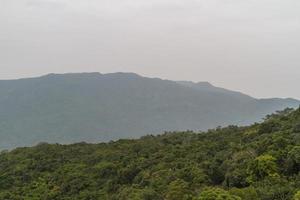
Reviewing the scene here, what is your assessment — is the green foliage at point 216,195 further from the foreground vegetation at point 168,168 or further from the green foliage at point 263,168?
the green foliage at point 263,168

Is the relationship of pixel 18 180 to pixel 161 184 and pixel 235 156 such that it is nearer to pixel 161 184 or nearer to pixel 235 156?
pixel 161 184

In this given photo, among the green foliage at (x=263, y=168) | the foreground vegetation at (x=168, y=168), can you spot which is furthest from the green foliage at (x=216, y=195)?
the green foliage at (x=263, y=168)

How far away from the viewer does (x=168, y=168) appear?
2825 cm

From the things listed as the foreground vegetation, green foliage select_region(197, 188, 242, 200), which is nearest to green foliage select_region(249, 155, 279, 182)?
the foreground vegetation

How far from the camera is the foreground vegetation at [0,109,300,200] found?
2127 centimetres

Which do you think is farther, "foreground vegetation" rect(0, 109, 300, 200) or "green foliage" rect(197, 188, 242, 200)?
"foreground vegetation" rect(0, 109, 300, 200)

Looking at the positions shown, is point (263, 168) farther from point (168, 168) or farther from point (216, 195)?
point (168, 168)

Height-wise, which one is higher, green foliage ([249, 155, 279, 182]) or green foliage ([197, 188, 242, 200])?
green foliage ([249, 155, 279, 182])

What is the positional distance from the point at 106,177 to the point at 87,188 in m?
1.71

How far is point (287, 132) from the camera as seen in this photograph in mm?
26078

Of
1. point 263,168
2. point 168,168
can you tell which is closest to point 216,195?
point 263,168

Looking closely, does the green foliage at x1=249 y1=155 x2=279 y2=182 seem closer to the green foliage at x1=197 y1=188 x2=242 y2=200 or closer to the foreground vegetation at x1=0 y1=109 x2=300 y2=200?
the foreground vegetation at x1=0 y1=109 x2=300 y2=200

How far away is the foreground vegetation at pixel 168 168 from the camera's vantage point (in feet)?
69.8

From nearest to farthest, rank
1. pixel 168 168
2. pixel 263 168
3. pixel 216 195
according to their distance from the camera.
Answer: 1. pixel 216 195
2. pixel 263 168
3. pixel 168 168
